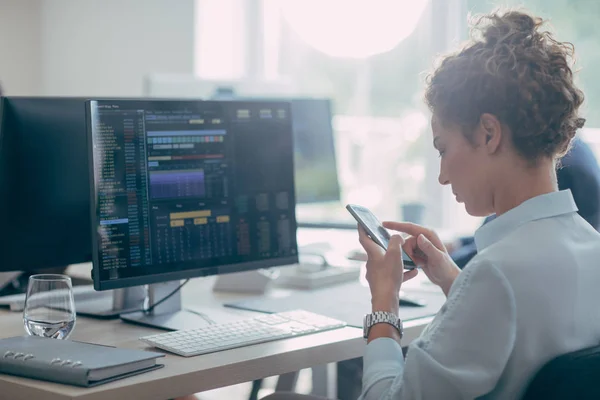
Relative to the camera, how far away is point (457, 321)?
1.16 metres

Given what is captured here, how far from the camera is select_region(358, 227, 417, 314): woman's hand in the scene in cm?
140

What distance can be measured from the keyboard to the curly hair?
0.56m

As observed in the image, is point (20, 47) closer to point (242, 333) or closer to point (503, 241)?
point (242, 333)

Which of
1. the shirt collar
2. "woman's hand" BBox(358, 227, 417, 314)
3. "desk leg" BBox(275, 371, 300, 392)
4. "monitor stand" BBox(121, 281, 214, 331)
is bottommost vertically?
"desk leg" BBox(275, 371, 300, 392)

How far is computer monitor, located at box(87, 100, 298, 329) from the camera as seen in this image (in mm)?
1631

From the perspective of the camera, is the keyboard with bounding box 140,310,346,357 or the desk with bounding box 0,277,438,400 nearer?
the desk with bounding box 0,277,438,400

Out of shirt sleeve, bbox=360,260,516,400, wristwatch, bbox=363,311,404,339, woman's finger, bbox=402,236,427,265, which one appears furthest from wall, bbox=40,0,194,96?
shirt sleeve, bbox=360,260,516,400

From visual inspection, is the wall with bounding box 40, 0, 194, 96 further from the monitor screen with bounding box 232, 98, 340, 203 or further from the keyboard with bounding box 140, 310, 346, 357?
the keyboard with bounding box 140, 310, 346, 357

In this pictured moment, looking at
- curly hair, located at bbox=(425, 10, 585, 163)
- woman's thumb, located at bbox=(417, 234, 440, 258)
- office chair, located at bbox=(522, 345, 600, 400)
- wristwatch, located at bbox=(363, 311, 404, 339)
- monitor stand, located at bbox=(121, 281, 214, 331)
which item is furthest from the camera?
monitor stand, located at bbox=(121, 281, 214, 331)

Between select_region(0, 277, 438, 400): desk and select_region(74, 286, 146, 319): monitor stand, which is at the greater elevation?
select_region(74, 286, 146, 319): monitor stand

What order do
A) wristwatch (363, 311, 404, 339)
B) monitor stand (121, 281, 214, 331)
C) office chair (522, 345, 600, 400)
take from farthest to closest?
monitor stand (121, 281, 214, 331)
wristwatch (363, 311, 404, 339)
office chair (522, 345, 600, 400)

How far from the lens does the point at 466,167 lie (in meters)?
1.32

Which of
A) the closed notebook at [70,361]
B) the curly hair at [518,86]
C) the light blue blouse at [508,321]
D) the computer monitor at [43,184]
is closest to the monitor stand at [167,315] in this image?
the computer monitor at [43,184]

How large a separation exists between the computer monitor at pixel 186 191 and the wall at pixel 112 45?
9.73ft
